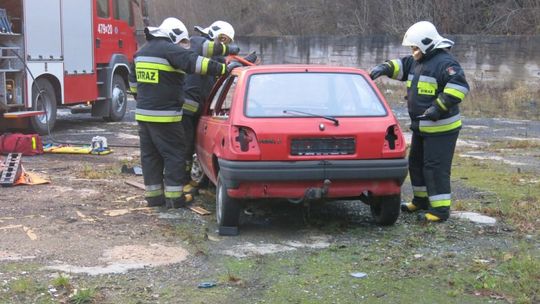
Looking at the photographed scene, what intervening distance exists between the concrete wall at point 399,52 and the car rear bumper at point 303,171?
15.1 meters

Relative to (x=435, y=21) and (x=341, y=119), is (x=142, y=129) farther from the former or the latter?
(x=435, y=21)

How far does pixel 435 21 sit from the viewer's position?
80.3 ft

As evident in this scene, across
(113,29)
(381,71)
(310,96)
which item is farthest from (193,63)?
(113,29)

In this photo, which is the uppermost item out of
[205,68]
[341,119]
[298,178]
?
[205,68]

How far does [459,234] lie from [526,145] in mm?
6369

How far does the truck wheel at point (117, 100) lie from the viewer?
14.5 m

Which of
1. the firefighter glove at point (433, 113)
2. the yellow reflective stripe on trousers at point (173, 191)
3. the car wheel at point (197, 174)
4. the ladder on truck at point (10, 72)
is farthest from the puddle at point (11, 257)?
the ladder on truck at point (10, 72)

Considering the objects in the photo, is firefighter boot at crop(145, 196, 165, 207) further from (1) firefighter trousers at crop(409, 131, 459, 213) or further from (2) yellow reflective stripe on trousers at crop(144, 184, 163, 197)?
(1) firefighter trousers at crop(409, 131, 459, 213)

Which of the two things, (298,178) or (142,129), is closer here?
(298,178)

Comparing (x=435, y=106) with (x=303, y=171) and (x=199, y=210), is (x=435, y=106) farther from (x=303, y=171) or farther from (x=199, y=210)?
(x=199, y=210)

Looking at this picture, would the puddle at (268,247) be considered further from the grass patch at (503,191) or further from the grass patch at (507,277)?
the grass patch at (503,191)

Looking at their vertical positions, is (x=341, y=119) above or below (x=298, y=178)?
above

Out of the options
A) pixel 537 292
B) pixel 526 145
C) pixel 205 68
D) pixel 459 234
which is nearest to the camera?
pixel 537 292

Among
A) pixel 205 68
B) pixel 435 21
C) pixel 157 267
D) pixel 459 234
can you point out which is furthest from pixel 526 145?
pixel 435 21
